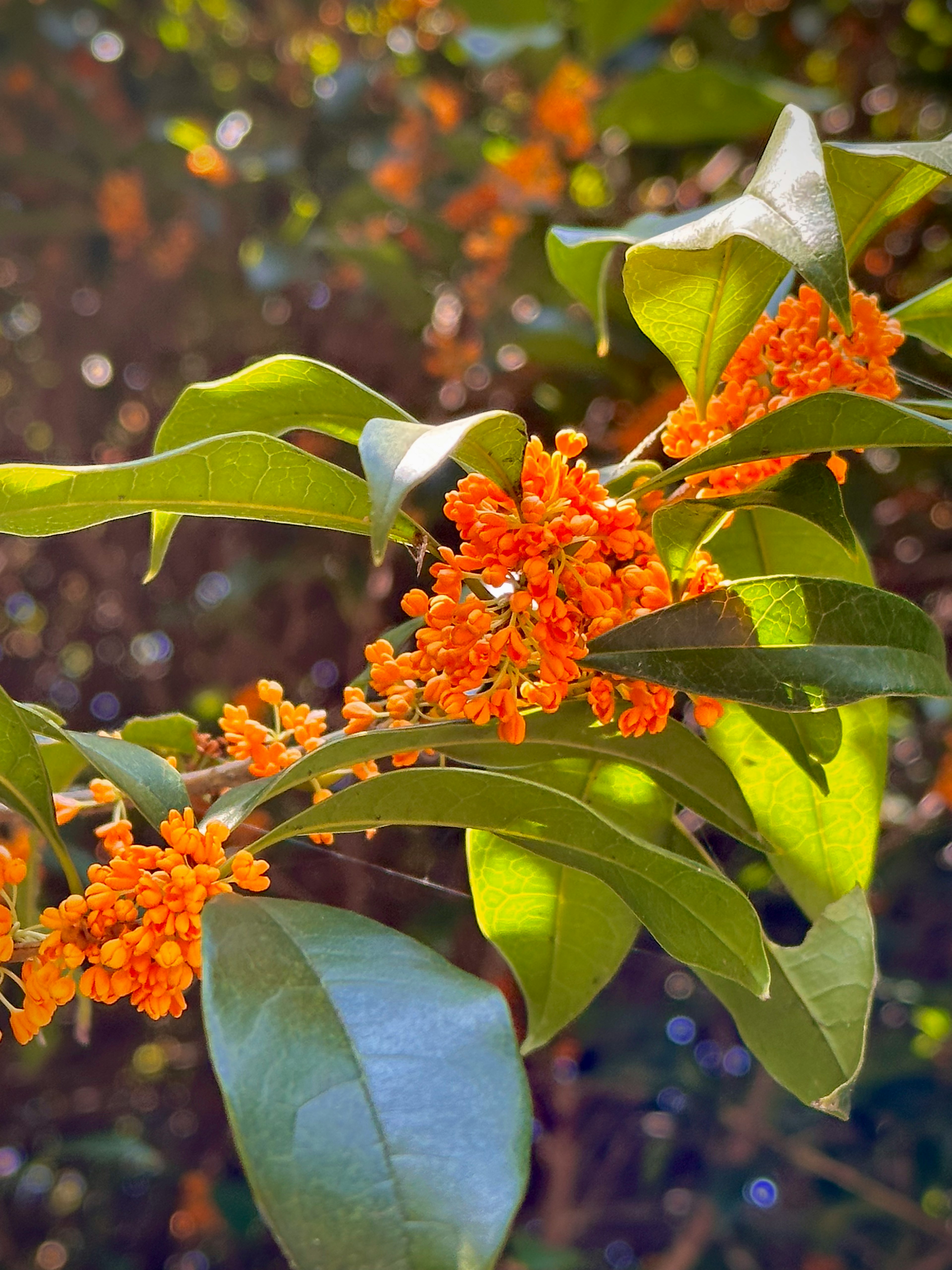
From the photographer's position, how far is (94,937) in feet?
1.99

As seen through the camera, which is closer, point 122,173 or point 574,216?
point 574,216

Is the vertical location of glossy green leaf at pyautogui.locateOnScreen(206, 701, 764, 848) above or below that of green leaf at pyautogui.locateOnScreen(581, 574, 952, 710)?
below

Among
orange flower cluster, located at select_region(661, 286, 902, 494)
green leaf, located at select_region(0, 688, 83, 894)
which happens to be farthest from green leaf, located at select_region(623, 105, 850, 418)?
green leaf, located at select_region(0, 688, 83, 894)

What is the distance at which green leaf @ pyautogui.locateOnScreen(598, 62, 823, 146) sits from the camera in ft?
6.68

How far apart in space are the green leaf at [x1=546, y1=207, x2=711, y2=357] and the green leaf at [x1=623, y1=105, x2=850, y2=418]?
0.19 meters

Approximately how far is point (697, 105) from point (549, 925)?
183 centimetres

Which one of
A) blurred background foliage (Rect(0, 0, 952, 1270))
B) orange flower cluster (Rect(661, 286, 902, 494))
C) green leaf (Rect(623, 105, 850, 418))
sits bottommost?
blurred background foliage (Rect(0, 0, 952, 1270))

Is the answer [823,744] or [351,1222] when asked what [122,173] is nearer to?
[823,744]

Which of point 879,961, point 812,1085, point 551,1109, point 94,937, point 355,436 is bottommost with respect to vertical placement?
point 551,1109

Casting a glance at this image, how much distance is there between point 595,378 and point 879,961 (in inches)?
54.1

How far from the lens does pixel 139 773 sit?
670 millimetres

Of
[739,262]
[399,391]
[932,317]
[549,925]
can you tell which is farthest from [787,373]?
[399,391]

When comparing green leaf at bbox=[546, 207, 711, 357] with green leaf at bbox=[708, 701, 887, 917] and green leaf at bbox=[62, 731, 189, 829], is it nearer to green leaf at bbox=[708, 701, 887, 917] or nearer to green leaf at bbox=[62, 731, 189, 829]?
green leaf at bbox=[708, 701, 887, 917]

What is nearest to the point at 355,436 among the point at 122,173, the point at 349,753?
the point at 349,753
